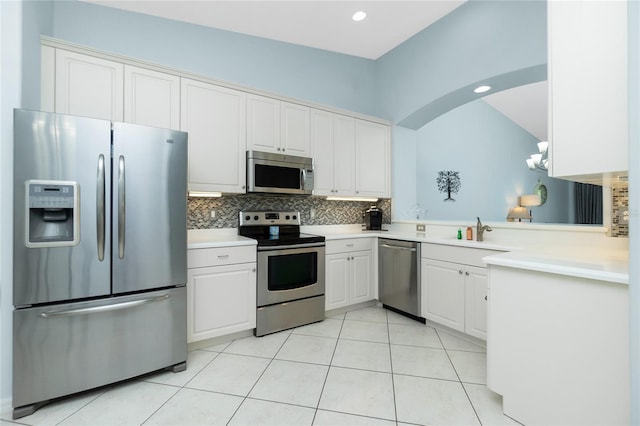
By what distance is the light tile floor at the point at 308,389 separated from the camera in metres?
1.62

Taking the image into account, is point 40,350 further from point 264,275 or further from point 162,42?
point 162,42

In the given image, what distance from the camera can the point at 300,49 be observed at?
12.0 ft

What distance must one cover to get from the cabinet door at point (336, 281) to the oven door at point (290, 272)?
0.12 meters

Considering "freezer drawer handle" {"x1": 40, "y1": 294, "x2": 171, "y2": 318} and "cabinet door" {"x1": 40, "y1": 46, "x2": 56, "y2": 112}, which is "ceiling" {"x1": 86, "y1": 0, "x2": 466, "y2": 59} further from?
"freezer drawer handle" {"x1": 40, "y1": 294, "x2": 171, "y2": 318}

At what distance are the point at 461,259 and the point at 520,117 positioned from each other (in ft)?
19.1

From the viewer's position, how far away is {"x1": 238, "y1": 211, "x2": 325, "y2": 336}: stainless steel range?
106 inches

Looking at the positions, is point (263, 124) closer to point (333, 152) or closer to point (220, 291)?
point (333, 152)

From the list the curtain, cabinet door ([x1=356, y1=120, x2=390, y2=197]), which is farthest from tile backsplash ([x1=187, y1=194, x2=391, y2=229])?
the curtain

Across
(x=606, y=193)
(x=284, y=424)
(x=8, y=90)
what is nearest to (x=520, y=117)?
(x=606, y=193)

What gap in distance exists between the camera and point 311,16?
312 centimetres

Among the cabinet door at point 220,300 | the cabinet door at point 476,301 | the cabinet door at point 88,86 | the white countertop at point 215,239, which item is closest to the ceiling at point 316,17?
the cabinet door at point 88,86

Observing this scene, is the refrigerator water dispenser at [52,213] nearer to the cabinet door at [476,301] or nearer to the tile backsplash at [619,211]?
the cabinet door at [476,301]

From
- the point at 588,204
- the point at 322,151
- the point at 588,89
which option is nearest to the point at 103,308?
the point at 322,151

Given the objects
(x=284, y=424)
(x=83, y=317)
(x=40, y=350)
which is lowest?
(x=284, y=424)
